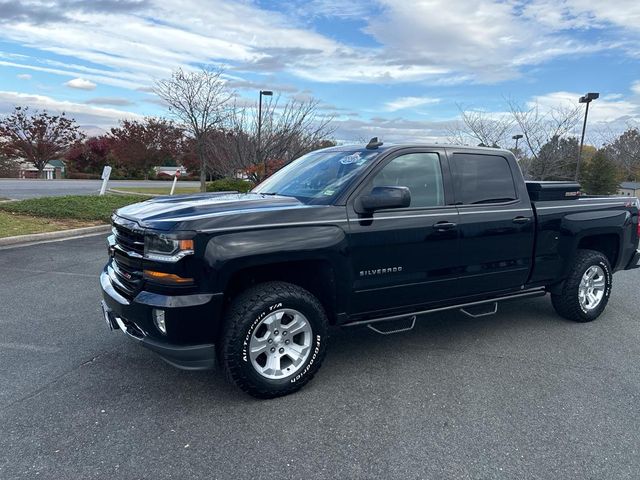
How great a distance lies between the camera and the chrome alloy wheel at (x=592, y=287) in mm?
5312

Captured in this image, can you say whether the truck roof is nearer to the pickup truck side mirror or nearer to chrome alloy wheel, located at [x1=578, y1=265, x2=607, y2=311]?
the pickup truck side mirror

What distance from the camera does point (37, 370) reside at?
387 cm

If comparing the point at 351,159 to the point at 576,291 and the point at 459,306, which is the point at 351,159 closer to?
the point at 459,306

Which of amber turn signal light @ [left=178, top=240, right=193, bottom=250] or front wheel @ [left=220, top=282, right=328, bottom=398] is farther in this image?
front wheel @ [left=220, top=282, right=328, bottom=398]

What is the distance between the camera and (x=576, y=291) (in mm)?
5195

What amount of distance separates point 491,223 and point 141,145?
48720mm

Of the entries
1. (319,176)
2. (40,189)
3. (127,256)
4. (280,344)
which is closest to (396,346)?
(280,344)

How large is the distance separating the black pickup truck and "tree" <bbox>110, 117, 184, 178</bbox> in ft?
151

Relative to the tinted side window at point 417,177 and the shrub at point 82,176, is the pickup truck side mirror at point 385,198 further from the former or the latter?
the shrub at point 82,176

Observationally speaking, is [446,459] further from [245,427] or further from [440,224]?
[440,224]

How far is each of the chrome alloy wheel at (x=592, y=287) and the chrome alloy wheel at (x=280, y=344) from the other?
10.9ft

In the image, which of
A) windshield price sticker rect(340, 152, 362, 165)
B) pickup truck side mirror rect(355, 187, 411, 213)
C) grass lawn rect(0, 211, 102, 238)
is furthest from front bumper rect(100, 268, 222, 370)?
grass lawn rect(0, 211, 102, 238)

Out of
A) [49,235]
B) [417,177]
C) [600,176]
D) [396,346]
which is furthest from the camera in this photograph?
[600,176]

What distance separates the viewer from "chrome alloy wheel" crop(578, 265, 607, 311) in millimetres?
5312
